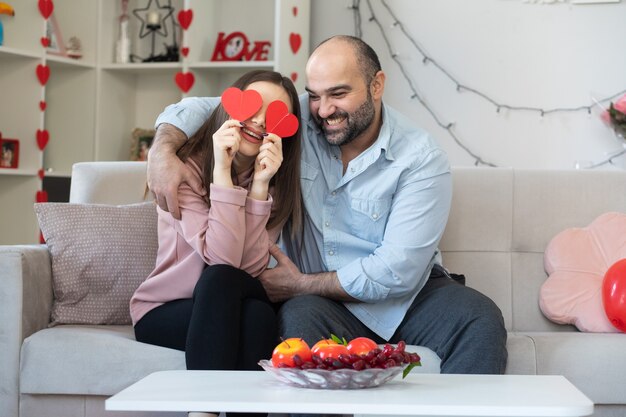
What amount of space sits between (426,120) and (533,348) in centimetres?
205

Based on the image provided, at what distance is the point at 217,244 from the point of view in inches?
83.6

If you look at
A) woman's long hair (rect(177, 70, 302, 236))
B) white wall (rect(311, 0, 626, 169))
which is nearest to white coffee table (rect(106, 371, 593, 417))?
woman's long hair (rect(177, 70, 302, 236))

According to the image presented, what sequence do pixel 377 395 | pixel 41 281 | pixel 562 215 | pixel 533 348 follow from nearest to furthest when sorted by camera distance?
pixel 377 395 < pixel 533 348 < pixel 41 281 < pixel 562 215

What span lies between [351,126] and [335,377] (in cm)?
104

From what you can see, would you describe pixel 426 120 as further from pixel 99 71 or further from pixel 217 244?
pixel 217 244

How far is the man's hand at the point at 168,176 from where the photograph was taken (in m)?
2.19

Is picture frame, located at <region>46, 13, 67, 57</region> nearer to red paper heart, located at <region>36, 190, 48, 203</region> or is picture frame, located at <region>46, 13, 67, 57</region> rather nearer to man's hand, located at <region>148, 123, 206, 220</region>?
red paper heart, located at <region>36, 190, 48, 203</region>

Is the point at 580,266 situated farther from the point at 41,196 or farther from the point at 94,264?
the point at 41,196

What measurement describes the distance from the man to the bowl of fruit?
646 mm

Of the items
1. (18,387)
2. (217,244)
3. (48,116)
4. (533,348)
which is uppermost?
(48,116)

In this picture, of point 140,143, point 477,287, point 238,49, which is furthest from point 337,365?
point 140,143

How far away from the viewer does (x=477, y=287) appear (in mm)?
2727

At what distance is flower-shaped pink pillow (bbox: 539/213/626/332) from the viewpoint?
2.57m

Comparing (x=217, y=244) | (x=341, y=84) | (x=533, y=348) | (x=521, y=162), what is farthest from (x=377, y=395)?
(x=521, y=162)
